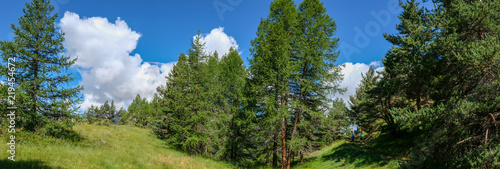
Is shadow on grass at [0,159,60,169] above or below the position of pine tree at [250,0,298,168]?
below

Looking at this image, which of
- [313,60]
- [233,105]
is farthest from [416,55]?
[233,105]

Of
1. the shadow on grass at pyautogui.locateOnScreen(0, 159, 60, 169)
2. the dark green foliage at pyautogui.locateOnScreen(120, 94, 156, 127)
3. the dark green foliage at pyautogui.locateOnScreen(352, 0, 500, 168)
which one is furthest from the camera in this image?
the dark green foliage at pyautogui.locateOnScreen(120, 94, 156, 127)

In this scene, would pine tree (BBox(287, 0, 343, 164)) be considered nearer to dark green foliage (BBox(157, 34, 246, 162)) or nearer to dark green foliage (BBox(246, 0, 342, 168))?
dark green foliage (BBox(246, 0, 342, 168))

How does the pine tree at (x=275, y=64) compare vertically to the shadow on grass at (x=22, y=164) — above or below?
above

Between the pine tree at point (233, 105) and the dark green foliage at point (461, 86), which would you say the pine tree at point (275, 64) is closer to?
the pine tree at point (233, 105)

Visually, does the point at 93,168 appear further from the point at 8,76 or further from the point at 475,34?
the point at 475,34

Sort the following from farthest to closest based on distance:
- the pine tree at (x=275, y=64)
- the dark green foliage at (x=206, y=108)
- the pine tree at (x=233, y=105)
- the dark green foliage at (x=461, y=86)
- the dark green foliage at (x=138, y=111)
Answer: the dark green foliage at (x=138, y=111)
the dark green foliage at (x=206, y=108)
the pine tree at (x=233, y=105)
the pine tree at (x=275, y=64)
the dark green foliage at (x=461, y=86)

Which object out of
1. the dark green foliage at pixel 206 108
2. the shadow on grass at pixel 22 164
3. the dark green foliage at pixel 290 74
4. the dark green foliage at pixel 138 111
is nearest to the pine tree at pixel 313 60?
the dark green foliage at pixel 290 74

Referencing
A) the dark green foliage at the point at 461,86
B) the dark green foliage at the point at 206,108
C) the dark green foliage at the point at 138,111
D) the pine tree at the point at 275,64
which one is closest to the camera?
the dark green foliage at the point at 461,86

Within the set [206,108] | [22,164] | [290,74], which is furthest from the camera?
[206,108]

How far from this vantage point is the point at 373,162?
14.6 metres

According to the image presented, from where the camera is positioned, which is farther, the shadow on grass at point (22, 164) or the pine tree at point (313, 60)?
the pine tree at point (313, 60)

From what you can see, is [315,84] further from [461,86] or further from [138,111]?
[138,111]

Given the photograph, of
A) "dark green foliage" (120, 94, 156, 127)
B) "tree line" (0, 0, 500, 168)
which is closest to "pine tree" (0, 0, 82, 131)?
"tree line" (0, 0, 500, 168)
